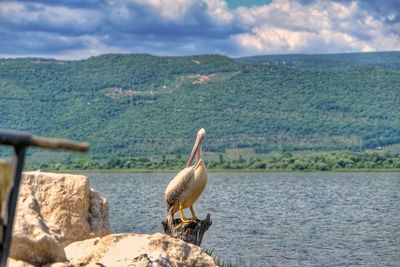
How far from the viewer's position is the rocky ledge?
10.2 metres

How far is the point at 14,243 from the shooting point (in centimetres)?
1012

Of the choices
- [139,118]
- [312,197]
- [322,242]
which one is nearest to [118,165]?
[139,118]

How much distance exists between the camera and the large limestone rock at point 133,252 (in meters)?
12.0

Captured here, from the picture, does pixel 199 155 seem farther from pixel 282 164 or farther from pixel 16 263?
pixel 282 164

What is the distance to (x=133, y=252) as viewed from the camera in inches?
479

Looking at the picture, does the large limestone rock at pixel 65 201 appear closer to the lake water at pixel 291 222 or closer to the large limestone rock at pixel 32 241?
the large limestone rock at pixel 32 241

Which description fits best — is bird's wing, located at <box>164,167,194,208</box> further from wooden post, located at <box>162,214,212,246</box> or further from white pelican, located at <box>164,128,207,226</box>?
wooden post, located at <box>162,214,212,246</box>

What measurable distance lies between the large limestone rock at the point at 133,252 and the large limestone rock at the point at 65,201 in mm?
1518

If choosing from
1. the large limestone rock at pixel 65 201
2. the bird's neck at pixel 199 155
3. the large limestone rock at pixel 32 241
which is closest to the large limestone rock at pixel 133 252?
the large limestone rock at pixel 32 241

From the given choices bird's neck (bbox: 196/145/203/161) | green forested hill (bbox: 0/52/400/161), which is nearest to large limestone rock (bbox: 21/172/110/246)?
bird's neck (bbox: 196/145/203/161)

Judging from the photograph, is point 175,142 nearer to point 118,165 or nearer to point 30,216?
point 118,165

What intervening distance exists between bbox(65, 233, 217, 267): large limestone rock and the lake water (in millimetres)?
14123

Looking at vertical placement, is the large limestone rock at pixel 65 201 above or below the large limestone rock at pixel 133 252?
above

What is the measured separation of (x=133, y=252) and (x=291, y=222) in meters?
34.7
